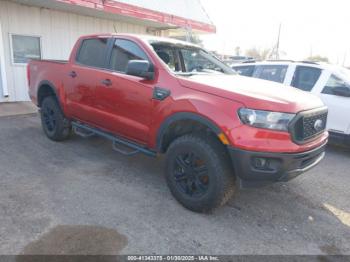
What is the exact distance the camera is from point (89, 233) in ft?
9.11

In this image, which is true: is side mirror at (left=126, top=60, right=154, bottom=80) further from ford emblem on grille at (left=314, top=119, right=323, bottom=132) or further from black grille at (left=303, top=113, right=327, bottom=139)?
ford emblem on grille at (left=314, top=119, right=323, bottom=132)

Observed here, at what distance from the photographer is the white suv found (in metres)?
5.37

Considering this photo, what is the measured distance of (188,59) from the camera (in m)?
4.20

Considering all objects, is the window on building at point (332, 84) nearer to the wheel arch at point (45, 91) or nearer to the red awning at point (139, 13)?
the wheel arch at point (45, 91)

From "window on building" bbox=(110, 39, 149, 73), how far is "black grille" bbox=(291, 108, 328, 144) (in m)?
1.98

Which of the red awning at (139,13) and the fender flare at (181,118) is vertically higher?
the red awning at (139,13)

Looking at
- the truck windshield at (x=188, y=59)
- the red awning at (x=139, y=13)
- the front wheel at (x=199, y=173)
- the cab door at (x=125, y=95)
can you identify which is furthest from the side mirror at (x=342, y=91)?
the red awning at (x=139, y=13)

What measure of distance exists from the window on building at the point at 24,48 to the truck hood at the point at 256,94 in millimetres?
7376

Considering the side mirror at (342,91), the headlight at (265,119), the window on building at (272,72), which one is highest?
the window on building at (272,72)

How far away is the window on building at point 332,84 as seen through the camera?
5485 millimetres

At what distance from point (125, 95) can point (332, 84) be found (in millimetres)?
4105

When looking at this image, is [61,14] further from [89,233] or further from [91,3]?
[89,233]

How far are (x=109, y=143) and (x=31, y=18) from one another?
5.64 meters

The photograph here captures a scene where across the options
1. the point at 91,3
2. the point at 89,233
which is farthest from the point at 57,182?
the point at 91,3
